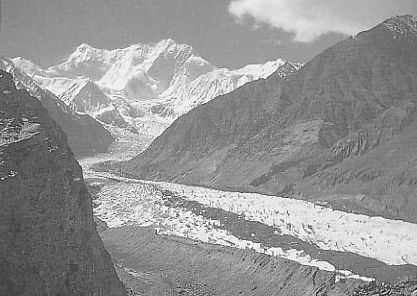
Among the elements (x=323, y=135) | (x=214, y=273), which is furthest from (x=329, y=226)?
(x=323, y=135)

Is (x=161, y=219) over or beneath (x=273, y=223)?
over

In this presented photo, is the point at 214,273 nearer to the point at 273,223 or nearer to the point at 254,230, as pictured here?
the point at 254,230

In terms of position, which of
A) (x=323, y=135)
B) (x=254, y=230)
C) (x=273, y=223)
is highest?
(x=323, y=135)

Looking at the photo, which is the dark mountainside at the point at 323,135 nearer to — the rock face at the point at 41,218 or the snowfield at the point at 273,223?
the snowfield at the point at 273,223

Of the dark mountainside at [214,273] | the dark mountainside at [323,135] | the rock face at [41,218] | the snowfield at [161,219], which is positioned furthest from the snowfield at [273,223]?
the rock face at [41,218]

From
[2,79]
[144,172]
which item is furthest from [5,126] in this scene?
[144,172]

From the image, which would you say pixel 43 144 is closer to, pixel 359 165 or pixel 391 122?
pixel 359 165
